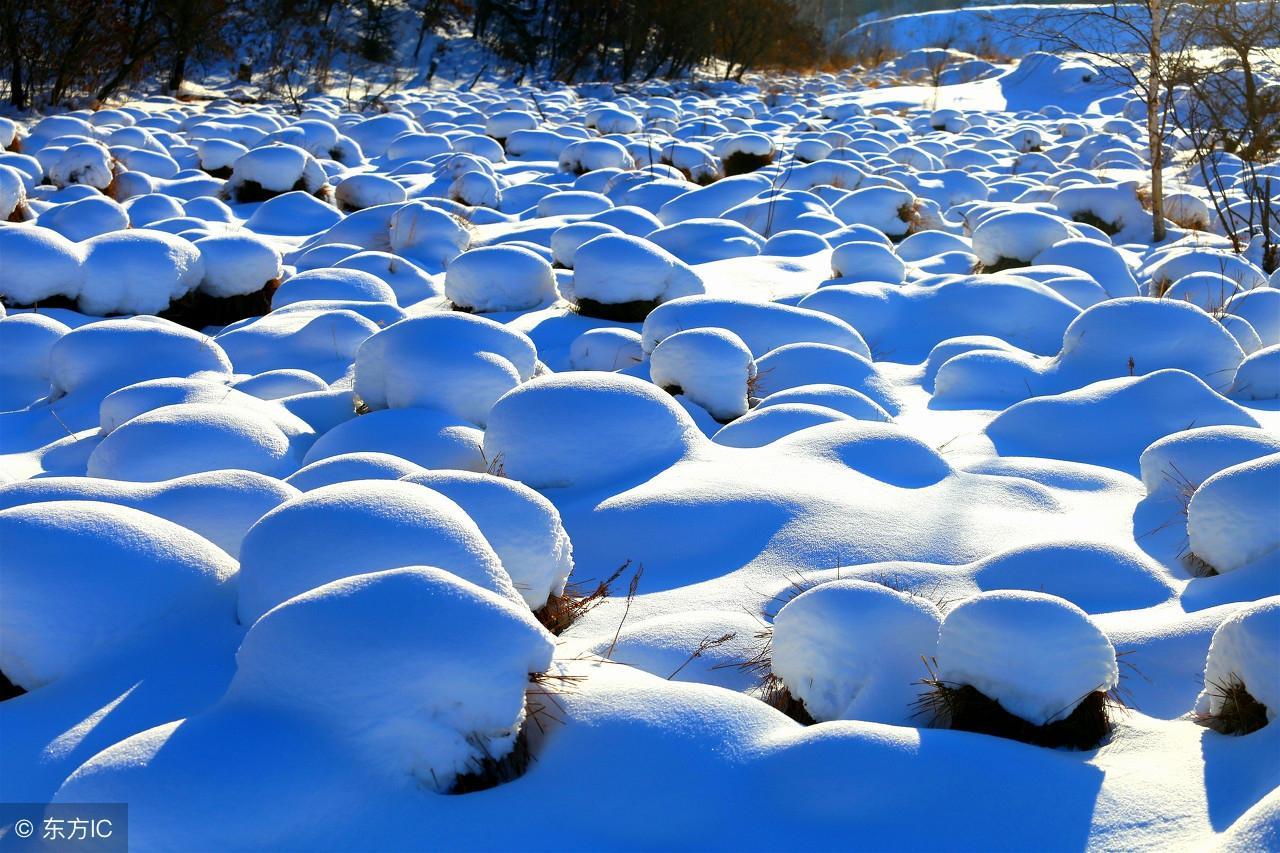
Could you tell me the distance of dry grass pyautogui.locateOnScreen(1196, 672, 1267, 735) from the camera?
203 cm

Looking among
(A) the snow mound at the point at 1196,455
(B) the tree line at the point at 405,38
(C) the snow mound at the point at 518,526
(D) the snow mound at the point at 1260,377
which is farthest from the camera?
(B) the tree line at the point at 405,38

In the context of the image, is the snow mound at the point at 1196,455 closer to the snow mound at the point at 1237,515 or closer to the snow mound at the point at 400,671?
the snow mound at the point at 1237,515

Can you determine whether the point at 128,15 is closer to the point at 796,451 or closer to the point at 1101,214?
the point at 1101,214

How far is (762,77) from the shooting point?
23219 mm

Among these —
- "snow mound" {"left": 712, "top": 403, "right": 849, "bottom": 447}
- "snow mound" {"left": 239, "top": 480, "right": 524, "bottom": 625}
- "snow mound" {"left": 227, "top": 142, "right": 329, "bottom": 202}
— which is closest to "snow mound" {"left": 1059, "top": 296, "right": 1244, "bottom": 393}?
"snow mound" {"left": 712, "top": 403, "right": 849, "bottom": 447}

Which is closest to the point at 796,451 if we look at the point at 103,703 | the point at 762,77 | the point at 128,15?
the point at 103,703

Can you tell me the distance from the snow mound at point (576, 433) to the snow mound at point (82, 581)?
3.42 ft

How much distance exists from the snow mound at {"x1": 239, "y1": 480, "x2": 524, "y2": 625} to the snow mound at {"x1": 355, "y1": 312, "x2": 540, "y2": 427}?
1.41m

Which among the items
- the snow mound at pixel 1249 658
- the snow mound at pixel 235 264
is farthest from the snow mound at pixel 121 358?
the snow mound at pixel 1249 658

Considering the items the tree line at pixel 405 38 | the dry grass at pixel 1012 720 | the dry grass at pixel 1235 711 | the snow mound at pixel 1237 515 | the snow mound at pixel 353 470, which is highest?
the tree line at pixel 405 38

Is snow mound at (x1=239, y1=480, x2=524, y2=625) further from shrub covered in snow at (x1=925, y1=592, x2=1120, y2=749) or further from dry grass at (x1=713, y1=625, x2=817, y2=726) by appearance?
shrub covered in snow at (x1=925, y1=592, x2=1120, y2=749)

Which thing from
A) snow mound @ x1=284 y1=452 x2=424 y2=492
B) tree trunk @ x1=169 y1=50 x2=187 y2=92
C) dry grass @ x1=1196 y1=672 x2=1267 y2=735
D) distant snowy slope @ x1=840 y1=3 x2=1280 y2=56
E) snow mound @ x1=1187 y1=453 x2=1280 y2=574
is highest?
distant snowy slope @ x1=840 y1=3 x2=1280 y2=56

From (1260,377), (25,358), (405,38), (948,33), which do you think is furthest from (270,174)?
(948,33)

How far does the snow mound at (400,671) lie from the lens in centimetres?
181
